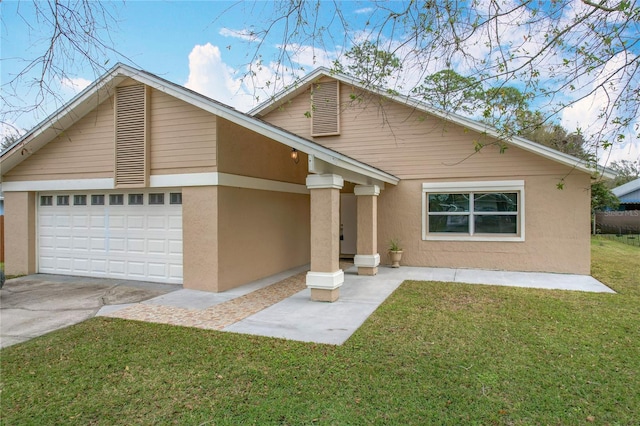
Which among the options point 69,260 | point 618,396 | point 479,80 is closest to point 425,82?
point 479,80

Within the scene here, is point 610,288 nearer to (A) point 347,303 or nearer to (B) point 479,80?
(A) point 347,303

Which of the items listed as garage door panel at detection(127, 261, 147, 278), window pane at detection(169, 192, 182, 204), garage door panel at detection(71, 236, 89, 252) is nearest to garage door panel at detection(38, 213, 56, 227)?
garage door panel at detection(71, 236, 89, 252)

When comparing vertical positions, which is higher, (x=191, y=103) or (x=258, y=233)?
(x=191, y=103)

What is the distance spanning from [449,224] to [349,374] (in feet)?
27.1

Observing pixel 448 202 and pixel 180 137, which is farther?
pixel 448 202

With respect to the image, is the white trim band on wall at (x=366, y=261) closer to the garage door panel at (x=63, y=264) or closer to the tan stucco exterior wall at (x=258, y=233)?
the tan stucco exterior wall at (x=258, y=233)

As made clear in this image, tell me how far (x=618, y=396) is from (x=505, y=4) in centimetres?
441

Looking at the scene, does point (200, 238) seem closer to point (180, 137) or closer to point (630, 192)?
point (180, 137)

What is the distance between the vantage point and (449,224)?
11.6 m

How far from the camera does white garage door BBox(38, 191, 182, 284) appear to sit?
29.5 ft

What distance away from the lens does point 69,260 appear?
10.2m

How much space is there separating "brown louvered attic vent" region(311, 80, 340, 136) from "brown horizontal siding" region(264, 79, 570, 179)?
7.8 inches

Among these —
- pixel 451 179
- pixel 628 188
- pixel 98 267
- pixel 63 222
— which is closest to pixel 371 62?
pixel 451 179

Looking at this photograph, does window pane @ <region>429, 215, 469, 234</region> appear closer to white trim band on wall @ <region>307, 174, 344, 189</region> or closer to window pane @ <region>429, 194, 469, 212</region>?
window pane @ <region>429, 194, 469, 212</region>
